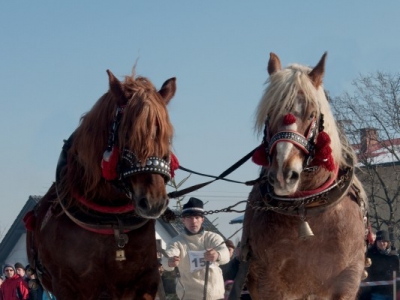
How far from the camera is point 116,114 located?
20.8 ft

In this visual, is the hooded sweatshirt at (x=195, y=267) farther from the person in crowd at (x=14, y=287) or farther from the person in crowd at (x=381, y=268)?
the person in crowd at (x=14, y=287)

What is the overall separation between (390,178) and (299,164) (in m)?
25.5

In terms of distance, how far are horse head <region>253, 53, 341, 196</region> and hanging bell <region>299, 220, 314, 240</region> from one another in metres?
0.25

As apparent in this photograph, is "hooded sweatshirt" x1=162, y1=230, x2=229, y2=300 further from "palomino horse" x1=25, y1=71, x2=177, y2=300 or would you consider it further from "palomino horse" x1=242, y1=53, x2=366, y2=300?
"palomino horse" x1=25, y1=71, x2=177, y2=300

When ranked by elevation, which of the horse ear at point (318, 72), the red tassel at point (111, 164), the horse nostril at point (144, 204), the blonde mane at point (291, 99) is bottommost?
the horse nostril at point (144, 204)

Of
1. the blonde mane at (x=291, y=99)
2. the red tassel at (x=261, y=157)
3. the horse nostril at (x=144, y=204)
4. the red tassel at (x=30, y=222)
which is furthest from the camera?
the red tassel at (x=30, y=222)

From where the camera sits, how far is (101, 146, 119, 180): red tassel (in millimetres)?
6215

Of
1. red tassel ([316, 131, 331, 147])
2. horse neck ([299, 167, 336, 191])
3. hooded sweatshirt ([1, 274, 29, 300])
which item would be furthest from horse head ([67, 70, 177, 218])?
hooded sweatshirt ([1, 274, 29, 300])

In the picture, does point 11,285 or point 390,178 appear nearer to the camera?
point 11,285

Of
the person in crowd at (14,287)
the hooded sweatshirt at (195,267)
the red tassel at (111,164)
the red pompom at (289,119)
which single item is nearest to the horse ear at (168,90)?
the red tassel at (111,164)

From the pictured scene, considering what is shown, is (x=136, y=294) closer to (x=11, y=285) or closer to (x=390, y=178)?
(x=11, y=285)

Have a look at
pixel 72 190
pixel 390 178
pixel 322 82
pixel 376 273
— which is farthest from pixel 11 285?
pixel 390 178

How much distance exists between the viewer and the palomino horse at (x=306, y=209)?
6.31 meters

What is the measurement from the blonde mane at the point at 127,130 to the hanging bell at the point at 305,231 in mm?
1211
